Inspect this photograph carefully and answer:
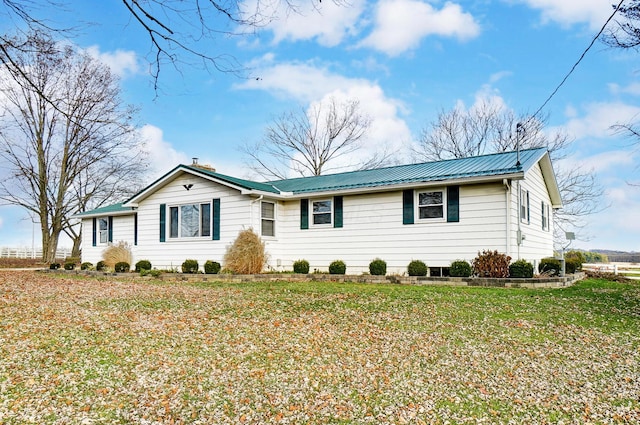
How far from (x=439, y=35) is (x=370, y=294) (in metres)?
7.03

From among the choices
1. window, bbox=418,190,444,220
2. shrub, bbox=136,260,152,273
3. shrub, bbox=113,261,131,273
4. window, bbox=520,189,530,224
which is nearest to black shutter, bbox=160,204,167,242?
shrub, bbox=136,260,152,273

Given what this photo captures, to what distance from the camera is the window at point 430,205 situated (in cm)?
1324

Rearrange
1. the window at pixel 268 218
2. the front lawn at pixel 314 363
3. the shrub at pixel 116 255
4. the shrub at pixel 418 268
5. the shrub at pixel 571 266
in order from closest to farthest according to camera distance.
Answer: the front lawn at pixel 314 363 < the shrub at pixel 418 268 < the window at pixel 268 218 < the shrub at pixel 571 266 < the shrub at pixel 116 255

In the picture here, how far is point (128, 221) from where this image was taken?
19.8 metres

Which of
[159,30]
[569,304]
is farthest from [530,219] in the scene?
[159,30]

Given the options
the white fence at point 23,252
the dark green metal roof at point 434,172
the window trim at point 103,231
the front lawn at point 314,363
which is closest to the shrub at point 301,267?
the dark green metal roof at point 434,172

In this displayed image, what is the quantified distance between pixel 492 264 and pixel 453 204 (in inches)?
79.4

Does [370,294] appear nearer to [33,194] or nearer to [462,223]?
[462,223]

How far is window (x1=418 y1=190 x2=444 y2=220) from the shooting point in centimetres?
1324

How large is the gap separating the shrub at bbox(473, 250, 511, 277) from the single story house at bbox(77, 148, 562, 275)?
1.22ft

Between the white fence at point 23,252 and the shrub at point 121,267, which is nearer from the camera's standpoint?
the shrub at point 121,267

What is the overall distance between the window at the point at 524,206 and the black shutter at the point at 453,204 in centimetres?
197

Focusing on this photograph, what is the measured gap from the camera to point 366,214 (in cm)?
1448

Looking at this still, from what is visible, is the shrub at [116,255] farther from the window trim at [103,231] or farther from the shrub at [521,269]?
the shrub at [521,269]
